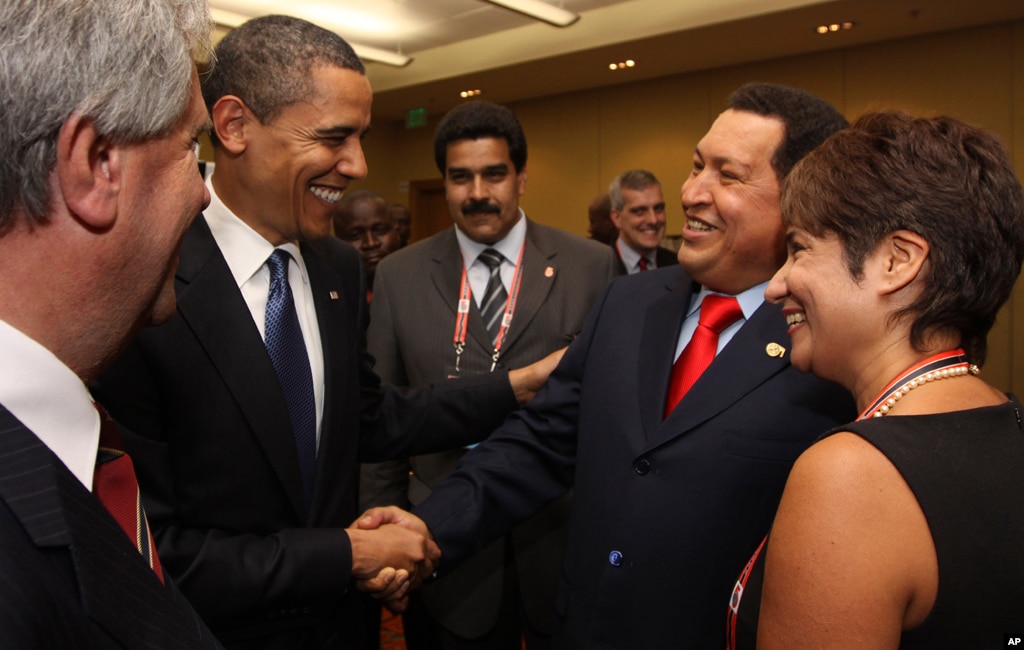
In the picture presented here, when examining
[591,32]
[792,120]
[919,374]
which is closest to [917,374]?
[919,374]

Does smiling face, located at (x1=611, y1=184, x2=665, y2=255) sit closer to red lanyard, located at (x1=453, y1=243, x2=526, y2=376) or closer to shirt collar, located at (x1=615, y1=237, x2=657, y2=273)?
shirt collar, located at (x1=615, y1=237, x2=657, y2=273)

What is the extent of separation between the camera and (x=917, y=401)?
1108mm

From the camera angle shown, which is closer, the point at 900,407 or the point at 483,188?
the point at 900,407

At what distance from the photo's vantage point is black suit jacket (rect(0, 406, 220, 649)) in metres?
0.59

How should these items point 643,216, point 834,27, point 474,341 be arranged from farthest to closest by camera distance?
1. point 834,27
2. point 643,216
3. point 474,341

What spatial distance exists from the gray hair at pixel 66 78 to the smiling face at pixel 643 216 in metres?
4.88

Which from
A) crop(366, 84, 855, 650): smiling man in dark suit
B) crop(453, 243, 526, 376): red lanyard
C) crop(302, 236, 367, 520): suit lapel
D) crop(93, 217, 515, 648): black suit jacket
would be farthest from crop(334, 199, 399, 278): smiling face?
crop(93, 217, 515, 648): black suit jacket

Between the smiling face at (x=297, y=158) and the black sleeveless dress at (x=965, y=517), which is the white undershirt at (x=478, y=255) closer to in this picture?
the smiling face at (x=297, y=158)

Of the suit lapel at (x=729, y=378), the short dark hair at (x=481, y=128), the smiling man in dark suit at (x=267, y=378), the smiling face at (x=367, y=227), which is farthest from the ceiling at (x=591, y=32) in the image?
the smiling man in dark suit at (x=267, y=378)

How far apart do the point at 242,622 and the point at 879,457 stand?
126cm

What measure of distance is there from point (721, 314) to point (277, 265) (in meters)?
1.04

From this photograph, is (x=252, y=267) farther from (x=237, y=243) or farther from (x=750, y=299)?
(x=750, y=299)

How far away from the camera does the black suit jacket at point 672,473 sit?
1.49m

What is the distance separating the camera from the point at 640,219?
5535mm
